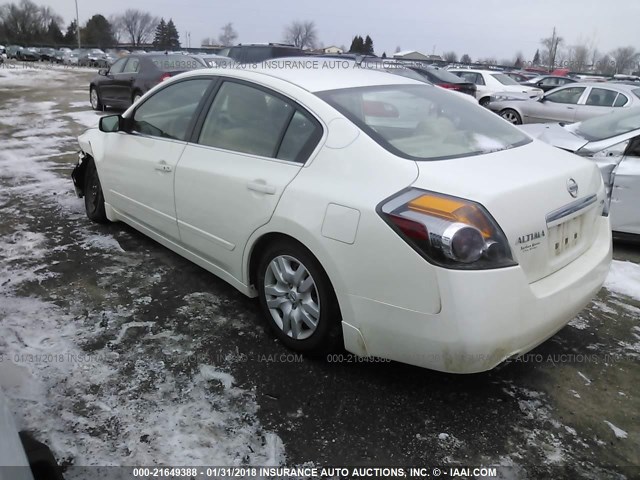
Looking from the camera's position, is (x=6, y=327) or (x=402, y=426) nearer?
(x=402, y=426)

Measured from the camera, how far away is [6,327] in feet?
10.5

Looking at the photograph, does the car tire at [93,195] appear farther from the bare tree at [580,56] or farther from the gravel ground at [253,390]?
the bare tree at [580,56]

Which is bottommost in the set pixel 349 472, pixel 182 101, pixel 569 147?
pixel 349 472

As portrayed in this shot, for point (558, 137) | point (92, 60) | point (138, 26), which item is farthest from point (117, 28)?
point (558, 137)

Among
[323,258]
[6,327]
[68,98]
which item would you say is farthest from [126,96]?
[323,258]

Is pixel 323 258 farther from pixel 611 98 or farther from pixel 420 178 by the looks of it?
pixel 611 98

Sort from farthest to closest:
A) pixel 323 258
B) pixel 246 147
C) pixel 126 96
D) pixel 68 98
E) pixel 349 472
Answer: pixel 68 98 < pixel 126 96 < pixel 246 147 < pixel 323 258 < pixel 349 472

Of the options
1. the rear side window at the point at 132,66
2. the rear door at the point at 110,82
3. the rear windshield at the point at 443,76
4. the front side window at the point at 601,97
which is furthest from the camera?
the rear windshield at the point at 443,76

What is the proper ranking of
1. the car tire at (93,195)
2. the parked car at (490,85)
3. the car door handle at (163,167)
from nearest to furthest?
the car door handle at (163,167) → the car tire at (93,195) → the parked car at (490,85)

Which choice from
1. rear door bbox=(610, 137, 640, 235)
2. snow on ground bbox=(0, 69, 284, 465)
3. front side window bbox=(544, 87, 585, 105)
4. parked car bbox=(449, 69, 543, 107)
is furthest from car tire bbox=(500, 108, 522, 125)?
snow on ground bbox=(0, 69, 284, 465)

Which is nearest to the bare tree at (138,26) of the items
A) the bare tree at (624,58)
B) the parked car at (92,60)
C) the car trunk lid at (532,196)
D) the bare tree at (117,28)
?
the bare tree at (117,28)

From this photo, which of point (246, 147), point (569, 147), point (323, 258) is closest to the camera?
point (323, 258)

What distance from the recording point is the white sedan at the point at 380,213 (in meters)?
2.24

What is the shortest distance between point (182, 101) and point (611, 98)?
33.0 ft
